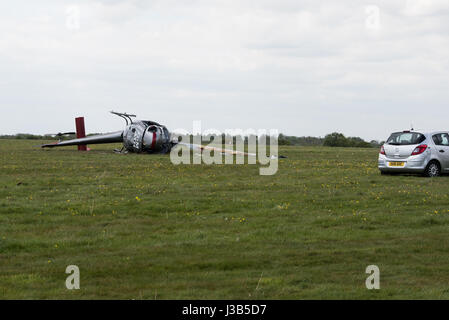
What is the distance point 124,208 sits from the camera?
49.9 feet

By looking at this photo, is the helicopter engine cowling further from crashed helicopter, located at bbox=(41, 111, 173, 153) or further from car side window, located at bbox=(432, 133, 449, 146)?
car side window, located at bbox=(432, 133, 449, 146)

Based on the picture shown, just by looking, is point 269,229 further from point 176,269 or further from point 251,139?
point 251,139

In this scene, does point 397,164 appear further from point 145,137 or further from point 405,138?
point 145,137

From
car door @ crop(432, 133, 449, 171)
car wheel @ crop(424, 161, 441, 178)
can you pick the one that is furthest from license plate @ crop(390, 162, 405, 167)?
car door @ crop(432, 133, 449, 171)

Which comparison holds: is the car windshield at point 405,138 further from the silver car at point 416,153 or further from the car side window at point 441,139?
the car side window at point 441,139

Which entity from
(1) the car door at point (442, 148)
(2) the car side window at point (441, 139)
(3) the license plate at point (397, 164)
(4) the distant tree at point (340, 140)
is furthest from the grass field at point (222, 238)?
(4) the distant tree at point (340, 140)

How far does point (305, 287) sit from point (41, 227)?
661 centimetres

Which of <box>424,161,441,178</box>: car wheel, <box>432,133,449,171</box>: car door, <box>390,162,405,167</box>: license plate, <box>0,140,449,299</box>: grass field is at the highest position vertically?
<box>432,133,449,171</box>: car door

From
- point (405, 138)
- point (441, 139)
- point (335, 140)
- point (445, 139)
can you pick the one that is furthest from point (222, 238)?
point (335, 140)

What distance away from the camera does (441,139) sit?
953 inches

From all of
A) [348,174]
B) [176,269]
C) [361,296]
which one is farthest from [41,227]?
[348,174]

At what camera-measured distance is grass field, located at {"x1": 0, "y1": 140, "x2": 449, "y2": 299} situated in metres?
8.52

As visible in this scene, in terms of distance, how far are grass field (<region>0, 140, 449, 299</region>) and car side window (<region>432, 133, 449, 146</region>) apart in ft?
11.2
